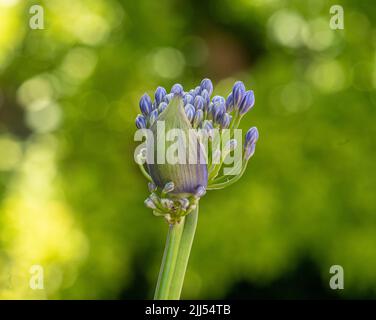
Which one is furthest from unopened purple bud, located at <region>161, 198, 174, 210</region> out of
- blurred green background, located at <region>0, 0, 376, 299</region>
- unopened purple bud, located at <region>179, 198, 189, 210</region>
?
blurred green background, located at <region>0, 0, 376, 299</region>

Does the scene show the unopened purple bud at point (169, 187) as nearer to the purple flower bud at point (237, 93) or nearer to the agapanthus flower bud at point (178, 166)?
the agapanthus flower bud at point (178, 166)

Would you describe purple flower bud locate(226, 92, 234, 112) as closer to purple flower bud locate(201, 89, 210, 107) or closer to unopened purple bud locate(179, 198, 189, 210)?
purple flower bud locate(201, 89, 210, 107)

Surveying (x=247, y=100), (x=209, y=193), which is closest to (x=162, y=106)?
(x=247, y=100)

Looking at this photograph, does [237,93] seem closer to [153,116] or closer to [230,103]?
[230,103]

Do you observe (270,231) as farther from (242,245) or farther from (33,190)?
(33,190)

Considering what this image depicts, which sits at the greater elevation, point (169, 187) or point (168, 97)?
point (168, 97)

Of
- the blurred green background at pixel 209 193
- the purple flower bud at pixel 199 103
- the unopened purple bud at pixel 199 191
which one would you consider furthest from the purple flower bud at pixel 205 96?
the blurred green background at pixel 209 193
